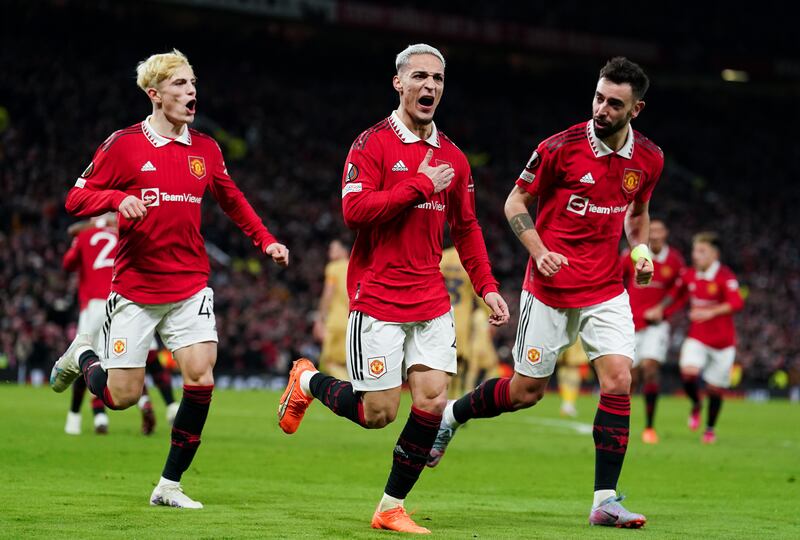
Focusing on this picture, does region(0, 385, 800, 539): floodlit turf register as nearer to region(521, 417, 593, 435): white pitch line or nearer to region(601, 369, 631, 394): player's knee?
region(521, 417, 593, 435): white pitch line

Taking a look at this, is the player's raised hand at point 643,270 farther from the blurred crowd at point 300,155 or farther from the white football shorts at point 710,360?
the blurred crowd at point 300,155

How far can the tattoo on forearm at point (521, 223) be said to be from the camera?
764 cm

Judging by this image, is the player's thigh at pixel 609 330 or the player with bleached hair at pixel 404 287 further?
the player's thigh at pixel 609 330

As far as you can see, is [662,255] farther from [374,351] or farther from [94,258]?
[374,351]

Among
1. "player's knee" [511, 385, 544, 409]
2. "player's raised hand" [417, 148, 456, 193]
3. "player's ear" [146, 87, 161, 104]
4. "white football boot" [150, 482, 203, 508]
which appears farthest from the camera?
"player's knee" [511, 385, 544, 409]

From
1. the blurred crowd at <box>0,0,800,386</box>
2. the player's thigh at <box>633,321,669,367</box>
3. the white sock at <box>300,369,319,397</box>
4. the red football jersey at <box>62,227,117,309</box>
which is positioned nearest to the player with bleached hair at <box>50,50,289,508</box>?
the white sock at <box>300,369,319,397</box>

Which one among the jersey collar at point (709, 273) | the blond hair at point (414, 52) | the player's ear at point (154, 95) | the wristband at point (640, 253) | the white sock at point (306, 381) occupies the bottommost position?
the white sock at point (306, 381)

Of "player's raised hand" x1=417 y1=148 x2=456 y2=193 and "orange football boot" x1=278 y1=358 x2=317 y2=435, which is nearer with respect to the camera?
"player's raised hand" x1=417 y1=148 x2=456 y2=193

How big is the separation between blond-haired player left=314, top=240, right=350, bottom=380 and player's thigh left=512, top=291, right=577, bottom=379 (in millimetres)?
9748

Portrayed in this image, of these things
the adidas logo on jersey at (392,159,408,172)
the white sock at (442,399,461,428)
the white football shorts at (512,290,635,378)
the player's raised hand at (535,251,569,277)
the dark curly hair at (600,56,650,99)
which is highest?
the dark curly hair at (600,56,650,99)

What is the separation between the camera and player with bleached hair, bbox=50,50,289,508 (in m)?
7.45

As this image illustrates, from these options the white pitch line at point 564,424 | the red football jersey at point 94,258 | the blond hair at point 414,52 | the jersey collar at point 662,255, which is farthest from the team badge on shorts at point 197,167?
the white pitch line at point 564,424

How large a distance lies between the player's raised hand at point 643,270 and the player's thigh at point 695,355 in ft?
28.3

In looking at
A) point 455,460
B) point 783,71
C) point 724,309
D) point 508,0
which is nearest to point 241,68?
point 508,0
